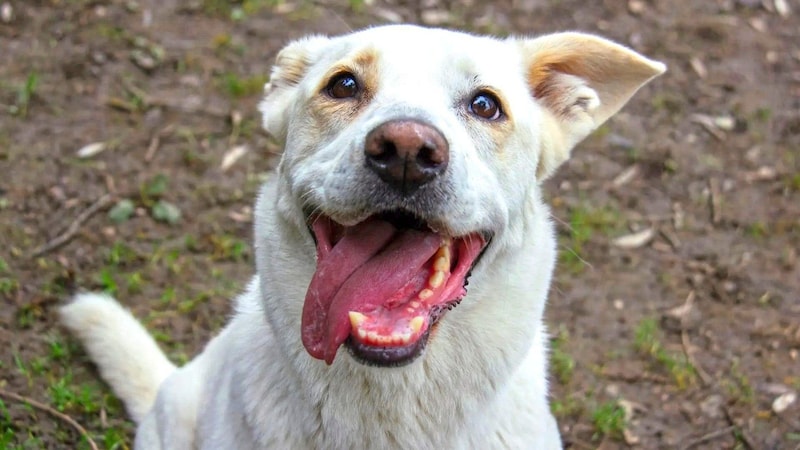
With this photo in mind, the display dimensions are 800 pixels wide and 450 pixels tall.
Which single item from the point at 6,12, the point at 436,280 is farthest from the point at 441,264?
the point at 6,12

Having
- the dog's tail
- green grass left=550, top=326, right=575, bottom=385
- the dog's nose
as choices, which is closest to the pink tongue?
the dog's nose

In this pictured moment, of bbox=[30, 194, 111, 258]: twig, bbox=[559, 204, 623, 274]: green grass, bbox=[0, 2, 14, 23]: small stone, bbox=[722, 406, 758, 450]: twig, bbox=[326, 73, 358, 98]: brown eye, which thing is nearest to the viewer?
bbox=[326, 73, 358, 98]: brown eye

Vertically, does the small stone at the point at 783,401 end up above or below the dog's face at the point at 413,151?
below

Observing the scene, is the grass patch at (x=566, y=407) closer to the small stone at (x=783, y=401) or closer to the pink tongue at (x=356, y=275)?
the small stone at (x=783, y=401)

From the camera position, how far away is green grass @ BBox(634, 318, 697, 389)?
4.60 metres

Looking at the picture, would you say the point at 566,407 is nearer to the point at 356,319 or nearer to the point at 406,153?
the point at 356,319

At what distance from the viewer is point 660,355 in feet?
15.4

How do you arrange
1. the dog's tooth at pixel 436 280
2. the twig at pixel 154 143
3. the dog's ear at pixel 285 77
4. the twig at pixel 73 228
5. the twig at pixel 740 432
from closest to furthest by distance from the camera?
the dog's tooth at pixel 436 280 < the dog's ear at pixel 285 77 < the twig at pixel 740 432 < the twig at pixel 73 228 < the twig at pixel 154 143

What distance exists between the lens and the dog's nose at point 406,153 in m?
2.50

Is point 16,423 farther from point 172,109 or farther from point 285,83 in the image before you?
point 172,109

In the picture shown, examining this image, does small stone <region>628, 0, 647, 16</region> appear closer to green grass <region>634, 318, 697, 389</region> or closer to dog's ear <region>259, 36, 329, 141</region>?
green grass <region>634, 318, 697, 389</region>

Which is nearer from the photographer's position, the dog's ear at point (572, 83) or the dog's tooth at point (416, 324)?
the dog's tooth at point (416, 324)

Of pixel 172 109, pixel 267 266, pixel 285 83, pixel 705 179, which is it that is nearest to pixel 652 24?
pixel 705 179

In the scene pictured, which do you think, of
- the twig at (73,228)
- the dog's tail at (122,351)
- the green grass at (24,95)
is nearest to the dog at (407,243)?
the dog's tail at (122,351)
